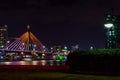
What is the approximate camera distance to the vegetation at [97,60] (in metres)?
27.2

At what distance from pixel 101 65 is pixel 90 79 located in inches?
269

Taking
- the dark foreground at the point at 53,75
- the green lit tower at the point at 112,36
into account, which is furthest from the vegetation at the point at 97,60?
the green lit tower at the point at 112,36

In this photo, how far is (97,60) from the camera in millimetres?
28047

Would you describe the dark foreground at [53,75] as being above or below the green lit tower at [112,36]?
below

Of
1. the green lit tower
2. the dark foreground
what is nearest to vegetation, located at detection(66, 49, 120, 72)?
the dark foreground

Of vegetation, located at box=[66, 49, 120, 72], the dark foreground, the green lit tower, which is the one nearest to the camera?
the dark foreground

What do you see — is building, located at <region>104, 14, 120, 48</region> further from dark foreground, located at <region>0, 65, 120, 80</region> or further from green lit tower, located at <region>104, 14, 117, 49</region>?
dark foreground, located at <region>0, 65, 120, 80</region>

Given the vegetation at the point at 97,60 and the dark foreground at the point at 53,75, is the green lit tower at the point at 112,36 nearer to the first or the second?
the dark foreground at the point at 53,75

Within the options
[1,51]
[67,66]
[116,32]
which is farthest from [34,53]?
[67,66]

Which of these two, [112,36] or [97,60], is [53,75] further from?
[112,36]

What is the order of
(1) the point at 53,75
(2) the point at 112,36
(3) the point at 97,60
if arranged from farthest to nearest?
1. (2) the point at 112,36
2. (3) the point at 97,60
3. (1) the point at 53,75

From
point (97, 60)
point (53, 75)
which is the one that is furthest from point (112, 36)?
point (53, 75)

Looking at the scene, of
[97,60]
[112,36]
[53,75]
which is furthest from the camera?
[112,36]

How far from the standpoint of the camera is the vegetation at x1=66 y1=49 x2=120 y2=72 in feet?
89.2
